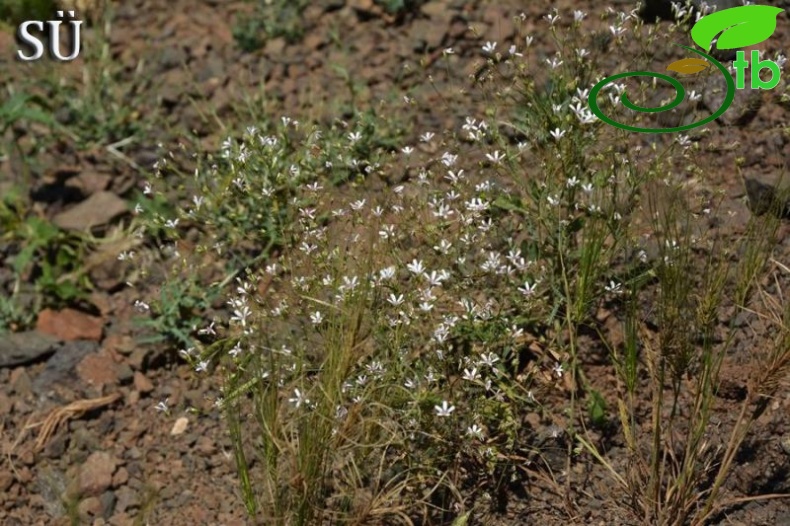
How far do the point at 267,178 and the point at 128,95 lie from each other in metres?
1.60

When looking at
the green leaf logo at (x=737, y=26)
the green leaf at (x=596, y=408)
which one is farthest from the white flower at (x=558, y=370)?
the green leaf logo at (x=737, y=26)

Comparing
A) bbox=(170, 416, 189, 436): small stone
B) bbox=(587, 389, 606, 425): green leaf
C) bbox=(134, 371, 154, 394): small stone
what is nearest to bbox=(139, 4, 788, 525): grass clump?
bbox=(587, 389, 606, 425): green leaf

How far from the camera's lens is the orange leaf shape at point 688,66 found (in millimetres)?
4002

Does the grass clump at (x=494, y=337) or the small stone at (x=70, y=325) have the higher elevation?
the grass clump at (x=494, y=337)

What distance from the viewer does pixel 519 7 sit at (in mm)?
4922

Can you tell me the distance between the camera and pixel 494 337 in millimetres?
3416

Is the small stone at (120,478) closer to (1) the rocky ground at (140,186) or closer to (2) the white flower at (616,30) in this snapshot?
(1) the rocky ground at (140,186)

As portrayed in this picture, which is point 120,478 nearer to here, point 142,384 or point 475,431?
point 142,384

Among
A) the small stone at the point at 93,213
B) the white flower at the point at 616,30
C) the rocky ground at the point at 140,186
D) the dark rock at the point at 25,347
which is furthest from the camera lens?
the small stone at the point at 93,213

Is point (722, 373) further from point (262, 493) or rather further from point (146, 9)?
point (146, 9)

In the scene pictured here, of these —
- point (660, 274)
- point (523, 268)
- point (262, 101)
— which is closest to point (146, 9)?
point (262, 101)

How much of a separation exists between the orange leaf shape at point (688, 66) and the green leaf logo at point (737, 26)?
8cm

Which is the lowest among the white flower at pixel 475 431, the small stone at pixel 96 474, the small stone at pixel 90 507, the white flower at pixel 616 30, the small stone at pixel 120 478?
the small stone at pixel 90 507

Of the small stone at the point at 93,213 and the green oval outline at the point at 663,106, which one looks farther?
the small stone at the point at 93,213
